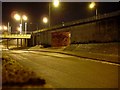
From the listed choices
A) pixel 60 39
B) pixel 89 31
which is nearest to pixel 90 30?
pixel 89 31

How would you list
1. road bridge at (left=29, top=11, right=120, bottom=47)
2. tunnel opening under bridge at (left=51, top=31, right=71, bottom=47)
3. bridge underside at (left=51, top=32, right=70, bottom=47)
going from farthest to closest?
1. bridge underside at (left=51, top=32, right=70, bottom=47)
2. tunnel opening under bridge at (left=51, top=31, right=71, bottom=47)
3. road bridge at (left=29, top=11, right=120, bottom=47)

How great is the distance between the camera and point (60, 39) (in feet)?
152

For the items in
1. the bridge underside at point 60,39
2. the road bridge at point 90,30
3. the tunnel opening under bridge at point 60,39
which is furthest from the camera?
the bridge underside at point 60,39

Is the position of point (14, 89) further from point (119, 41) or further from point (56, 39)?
point (56, 39)

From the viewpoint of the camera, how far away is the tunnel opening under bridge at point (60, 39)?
1775 inches

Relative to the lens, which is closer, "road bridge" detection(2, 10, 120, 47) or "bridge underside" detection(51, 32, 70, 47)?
"road bridge" detection(2, 10, 120, 47)

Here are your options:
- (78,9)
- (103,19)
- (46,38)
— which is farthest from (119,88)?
(78,9)

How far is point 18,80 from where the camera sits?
25.1 feet

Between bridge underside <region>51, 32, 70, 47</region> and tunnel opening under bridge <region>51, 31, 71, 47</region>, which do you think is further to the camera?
bridge underside <region>51, 32, 70, 47</region>

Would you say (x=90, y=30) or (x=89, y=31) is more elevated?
(x=90, y=30)

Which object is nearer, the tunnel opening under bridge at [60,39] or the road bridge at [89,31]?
the road bridge at [89,31]

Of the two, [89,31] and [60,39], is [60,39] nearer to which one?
[60,39]

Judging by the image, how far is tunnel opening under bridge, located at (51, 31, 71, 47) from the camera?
148ft

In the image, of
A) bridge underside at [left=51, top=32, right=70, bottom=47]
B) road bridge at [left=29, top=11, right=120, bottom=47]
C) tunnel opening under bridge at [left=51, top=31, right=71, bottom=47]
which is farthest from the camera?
bridge underside at [left=51, top=32, right=70, bottom=47]
